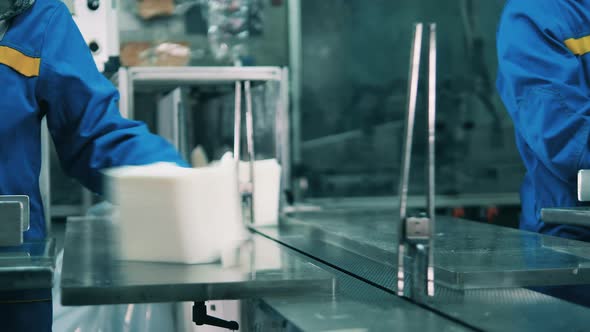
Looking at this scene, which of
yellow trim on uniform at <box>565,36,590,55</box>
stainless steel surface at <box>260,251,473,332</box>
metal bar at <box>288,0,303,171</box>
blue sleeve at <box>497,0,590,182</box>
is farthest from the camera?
metal bar at <box>288,0,303,171</box>

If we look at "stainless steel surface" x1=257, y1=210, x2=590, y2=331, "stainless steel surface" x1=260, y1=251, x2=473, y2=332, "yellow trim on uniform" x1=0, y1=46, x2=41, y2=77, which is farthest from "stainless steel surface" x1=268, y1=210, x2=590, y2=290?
"yellow trim on uniform" x1=0, y1=46, x2=41, y2=77

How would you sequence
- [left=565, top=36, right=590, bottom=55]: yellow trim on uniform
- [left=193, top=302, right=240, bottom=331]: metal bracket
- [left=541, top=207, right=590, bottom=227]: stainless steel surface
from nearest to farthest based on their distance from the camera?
[left=193, top=302, right=240, bottom=331]: metal bracket
[left=541, top=207, right=590, bottom=227]: stainless steel surface
[left=565, top=36, right=590, bottom=55]: yellow trim on uniform

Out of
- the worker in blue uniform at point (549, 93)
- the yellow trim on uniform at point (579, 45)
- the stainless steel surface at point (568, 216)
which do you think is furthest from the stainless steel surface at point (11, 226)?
the yellow trim on uniform at point (579, 45)

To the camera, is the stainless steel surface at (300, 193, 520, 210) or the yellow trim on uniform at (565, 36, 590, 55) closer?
the yellow trim on uniform at (565, 36, 590, 55)

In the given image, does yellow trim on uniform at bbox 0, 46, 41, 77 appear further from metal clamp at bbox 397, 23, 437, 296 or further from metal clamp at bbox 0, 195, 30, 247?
metal clamp at bbox 397, 23, 437, 296

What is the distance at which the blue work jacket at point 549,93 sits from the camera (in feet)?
5.63

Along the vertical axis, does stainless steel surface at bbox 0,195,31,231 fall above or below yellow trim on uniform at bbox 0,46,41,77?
below

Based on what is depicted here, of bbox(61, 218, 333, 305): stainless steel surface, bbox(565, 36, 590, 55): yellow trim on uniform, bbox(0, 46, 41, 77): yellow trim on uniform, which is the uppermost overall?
bbox(565, 36, 590, 55): yellow trim on uniform

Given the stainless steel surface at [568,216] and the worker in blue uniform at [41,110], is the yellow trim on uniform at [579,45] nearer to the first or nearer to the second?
the stainless steel surface at [568,216]

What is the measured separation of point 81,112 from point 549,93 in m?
1.02

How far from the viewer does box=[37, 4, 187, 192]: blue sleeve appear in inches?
56.2

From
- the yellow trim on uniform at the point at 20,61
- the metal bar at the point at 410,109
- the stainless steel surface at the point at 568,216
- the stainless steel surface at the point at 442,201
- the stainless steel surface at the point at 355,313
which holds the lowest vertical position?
the stainless steel surface at the point at 442,201

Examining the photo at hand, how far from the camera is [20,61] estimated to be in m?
1.46

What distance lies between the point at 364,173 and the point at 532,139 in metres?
2.33
